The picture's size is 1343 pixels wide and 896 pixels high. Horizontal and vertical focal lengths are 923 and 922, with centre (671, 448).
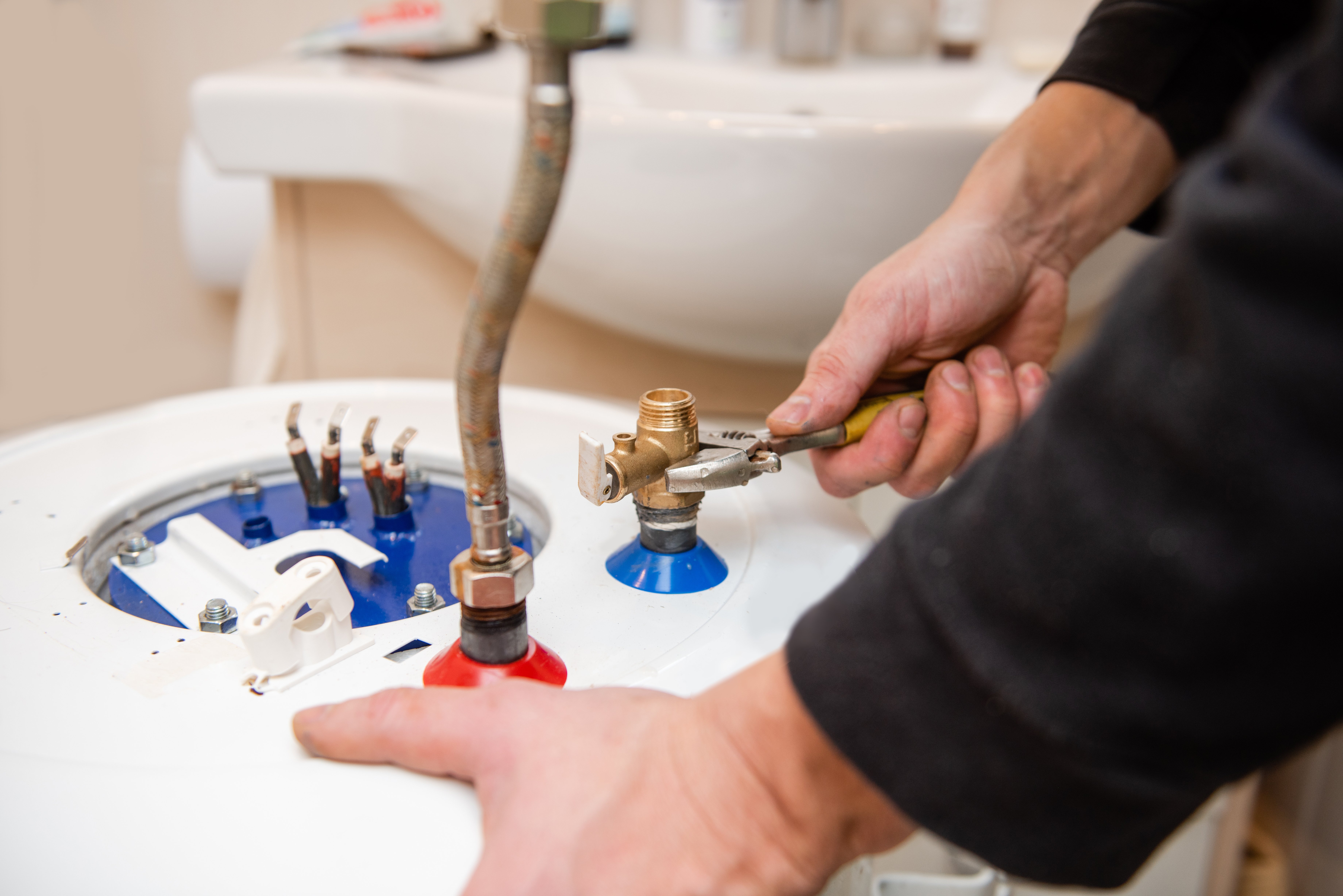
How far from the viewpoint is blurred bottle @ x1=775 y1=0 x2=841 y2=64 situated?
810mm

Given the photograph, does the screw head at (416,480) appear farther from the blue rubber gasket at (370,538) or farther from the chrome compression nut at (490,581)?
the chrome compression nut at (490,581)

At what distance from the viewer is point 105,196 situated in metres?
0.86

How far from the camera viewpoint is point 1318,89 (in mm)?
153

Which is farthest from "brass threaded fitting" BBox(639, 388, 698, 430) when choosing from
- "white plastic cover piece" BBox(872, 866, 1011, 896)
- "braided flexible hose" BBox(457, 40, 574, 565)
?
"white plastic cover piece" BBox(872, 866, 1011, 896)

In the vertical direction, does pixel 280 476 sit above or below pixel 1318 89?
below

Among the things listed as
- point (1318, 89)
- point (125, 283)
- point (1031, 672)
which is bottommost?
point (125, 283)

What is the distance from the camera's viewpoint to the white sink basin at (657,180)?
463mm

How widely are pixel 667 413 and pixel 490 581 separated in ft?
0.36

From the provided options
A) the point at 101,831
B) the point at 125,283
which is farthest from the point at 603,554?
the point at 125,283

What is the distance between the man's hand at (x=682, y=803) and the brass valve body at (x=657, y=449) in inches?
4.2

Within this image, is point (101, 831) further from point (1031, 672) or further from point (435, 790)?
point (1031, 672)

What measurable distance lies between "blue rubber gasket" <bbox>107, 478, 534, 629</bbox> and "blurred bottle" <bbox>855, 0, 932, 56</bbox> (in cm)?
64

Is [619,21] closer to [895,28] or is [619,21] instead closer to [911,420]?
[895,28]

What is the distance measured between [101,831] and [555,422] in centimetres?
29
